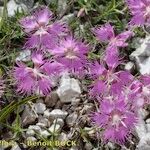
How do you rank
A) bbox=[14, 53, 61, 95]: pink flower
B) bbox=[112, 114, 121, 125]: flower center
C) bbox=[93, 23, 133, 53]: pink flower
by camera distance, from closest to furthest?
bbox=[112, 114, 121, 125]: flower center < bbox=[14, 53, 61, 95]: pink flower < bbox=[93, 23, 133, 53]: pink flower

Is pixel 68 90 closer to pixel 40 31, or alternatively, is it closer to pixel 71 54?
pixel 71 54

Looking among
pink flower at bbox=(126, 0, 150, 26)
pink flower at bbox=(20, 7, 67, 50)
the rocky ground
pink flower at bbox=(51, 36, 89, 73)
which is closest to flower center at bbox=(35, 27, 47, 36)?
pink flower at bbox=(20, 7, 67, 50)

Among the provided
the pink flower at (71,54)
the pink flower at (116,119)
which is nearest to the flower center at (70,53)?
the pink flower at (71,54)

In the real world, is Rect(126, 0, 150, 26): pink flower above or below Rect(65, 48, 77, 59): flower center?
above

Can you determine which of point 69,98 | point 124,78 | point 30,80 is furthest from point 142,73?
point 30,80

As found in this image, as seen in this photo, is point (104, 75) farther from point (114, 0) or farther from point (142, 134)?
point (114, 0)

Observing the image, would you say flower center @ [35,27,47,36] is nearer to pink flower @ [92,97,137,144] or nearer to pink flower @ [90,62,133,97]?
pink flower @ [90,62,133,97]
